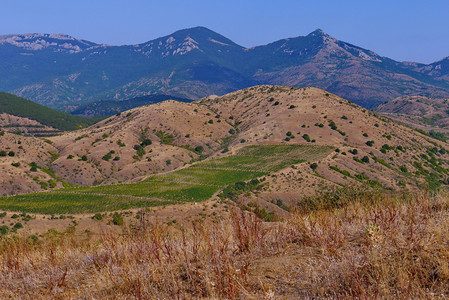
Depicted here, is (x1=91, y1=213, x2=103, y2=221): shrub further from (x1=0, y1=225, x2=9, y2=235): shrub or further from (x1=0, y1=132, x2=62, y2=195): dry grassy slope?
(x1=0, y1=132, x2=62, y2=195): dry grassy slope

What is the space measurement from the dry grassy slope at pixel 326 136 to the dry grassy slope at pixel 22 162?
229 feet

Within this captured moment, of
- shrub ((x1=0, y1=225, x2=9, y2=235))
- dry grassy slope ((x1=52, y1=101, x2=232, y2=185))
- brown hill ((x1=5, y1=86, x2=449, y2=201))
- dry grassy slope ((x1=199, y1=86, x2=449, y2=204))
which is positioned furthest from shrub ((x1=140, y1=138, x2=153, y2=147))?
shrub ((x1=0, y1=225, x2=9, y2=235))

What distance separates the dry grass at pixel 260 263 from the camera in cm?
544

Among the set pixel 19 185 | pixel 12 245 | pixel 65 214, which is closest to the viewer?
pixel 12 245

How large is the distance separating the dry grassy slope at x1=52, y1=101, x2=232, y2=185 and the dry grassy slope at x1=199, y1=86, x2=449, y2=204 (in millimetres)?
19491

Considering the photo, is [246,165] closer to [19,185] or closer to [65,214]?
[65,214]

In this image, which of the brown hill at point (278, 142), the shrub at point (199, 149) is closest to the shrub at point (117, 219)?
the brown hill at point (278, 142)

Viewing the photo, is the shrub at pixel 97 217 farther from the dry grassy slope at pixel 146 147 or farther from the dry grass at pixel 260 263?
the dry grass at pixel 260 263

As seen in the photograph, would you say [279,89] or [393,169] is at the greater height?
[279,89]

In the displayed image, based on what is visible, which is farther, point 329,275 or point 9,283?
point 9,283

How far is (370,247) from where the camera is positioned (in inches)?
246

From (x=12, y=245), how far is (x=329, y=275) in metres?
9.10

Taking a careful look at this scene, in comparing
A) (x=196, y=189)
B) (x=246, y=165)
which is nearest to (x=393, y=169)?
(x=246, y=165)

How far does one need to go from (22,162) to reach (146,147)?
4675cm
